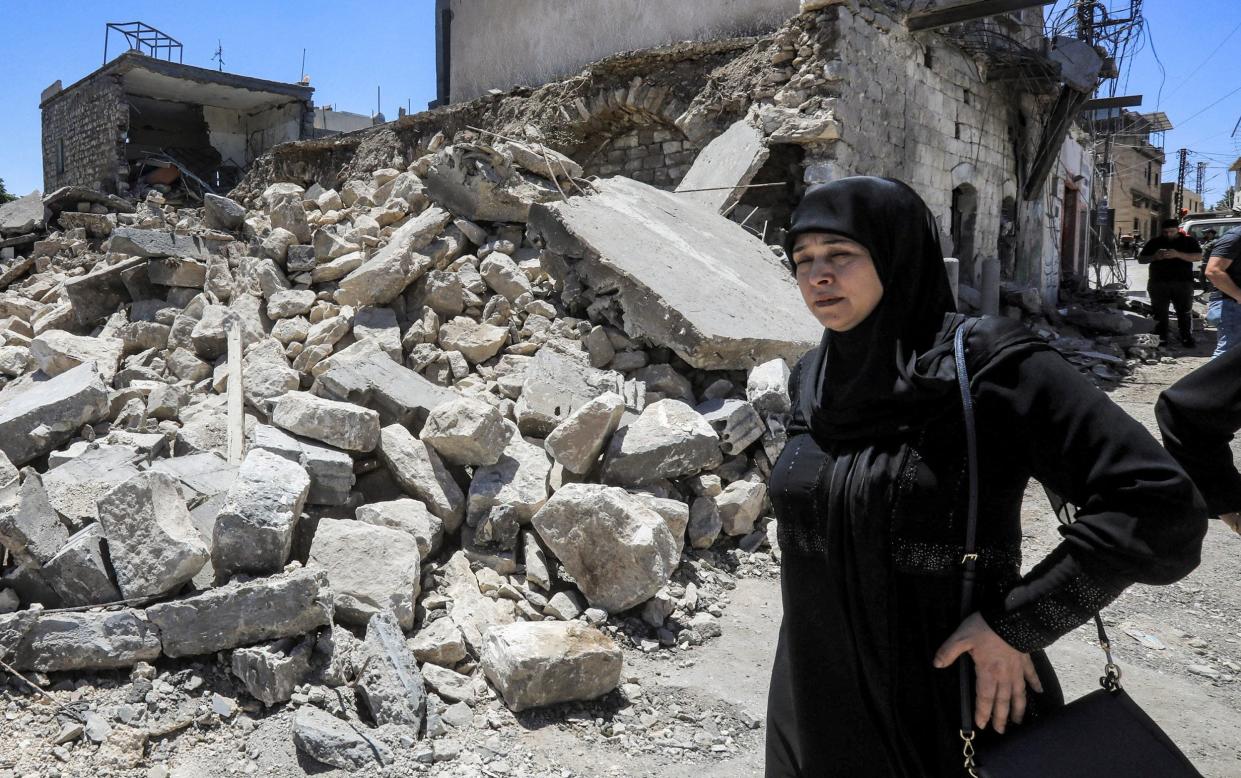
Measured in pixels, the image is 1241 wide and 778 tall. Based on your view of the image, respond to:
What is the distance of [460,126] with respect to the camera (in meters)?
12.0

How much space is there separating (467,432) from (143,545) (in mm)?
1330

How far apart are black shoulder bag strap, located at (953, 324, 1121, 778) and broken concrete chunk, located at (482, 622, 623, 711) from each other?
5.48 ft

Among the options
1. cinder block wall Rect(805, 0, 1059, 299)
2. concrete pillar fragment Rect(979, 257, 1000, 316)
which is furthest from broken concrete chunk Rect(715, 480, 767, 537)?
concrete pillar fragment Rect(979, 257, 1000, 316)

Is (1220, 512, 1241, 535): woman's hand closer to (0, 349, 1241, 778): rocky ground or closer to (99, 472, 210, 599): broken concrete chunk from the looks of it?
(0, 349, 1241, 778): rocky ground

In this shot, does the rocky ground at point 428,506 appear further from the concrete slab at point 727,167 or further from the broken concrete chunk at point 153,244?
the concrete slab at point 727,167

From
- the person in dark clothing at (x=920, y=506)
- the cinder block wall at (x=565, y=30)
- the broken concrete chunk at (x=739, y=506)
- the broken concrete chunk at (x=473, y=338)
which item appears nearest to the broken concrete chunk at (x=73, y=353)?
the broken concrete chunk at (x=473, y=338)

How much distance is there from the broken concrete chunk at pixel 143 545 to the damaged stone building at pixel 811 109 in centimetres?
570

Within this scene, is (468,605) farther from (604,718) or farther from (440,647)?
(604,718)

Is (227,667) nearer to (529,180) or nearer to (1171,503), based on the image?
(1171,503)

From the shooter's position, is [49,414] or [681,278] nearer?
[49,414]

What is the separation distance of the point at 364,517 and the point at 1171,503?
2.93 m

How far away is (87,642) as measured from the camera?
2703mm

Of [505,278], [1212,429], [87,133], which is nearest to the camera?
[1212,429]

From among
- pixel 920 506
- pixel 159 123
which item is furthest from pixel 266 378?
pixel 159 123
